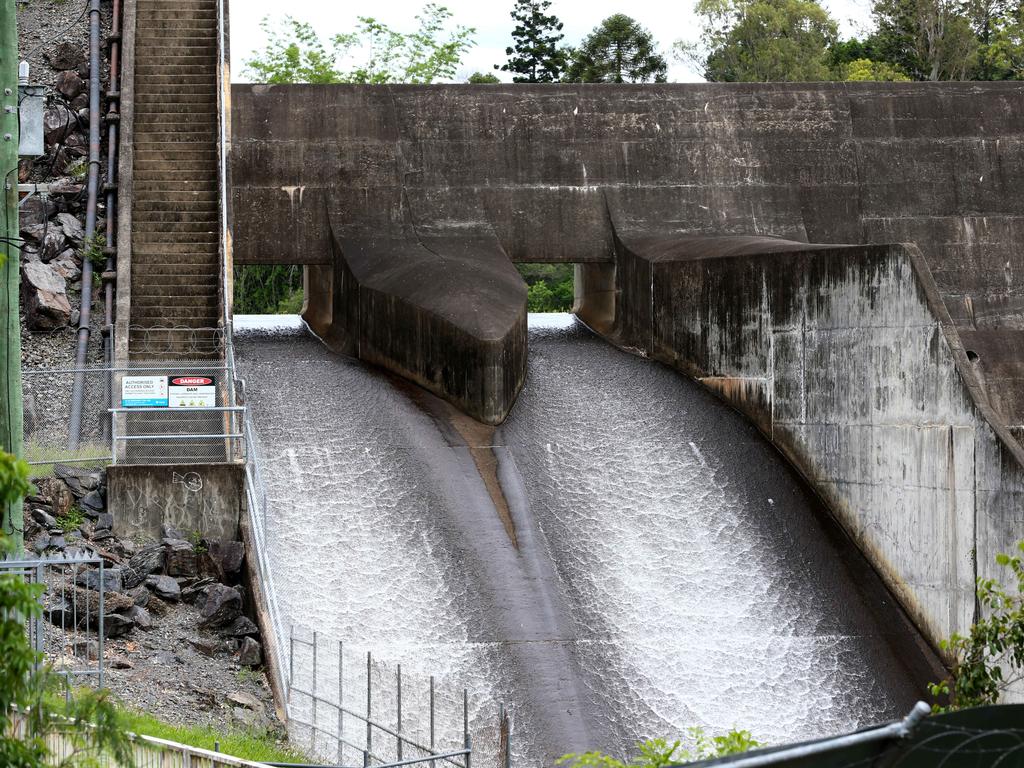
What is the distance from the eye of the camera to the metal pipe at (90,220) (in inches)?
726

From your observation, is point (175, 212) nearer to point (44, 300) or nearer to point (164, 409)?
point (44, 300)

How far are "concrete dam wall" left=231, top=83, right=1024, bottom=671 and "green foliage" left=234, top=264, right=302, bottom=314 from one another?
82.4ft

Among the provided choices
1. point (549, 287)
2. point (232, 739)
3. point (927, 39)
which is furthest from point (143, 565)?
point (927, 39)

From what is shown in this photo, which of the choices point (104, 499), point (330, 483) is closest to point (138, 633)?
point (104, 499)

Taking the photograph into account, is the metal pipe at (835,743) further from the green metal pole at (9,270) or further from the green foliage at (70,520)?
the green foliage at (70,520)

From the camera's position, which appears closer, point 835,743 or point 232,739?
point 835,743

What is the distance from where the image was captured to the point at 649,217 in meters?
26.8

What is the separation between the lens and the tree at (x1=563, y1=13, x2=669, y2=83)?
184ft

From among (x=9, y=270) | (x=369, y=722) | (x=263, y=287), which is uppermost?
(x=9, y=270)

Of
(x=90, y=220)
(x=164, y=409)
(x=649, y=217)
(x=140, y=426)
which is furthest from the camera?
(x=649, y=217)

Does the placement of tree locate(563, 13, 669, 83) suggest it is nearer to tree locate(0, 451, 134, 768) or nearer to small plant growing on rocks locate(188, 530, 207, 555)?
small plant growing on rocks locate(188, 530, 207, 555)

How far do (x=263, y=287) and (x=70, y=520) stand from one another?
37652 millimetres

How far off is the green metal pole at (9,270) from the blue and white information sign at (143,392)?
8010 mm

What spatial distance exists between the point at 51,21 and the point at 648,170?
10.6 m
